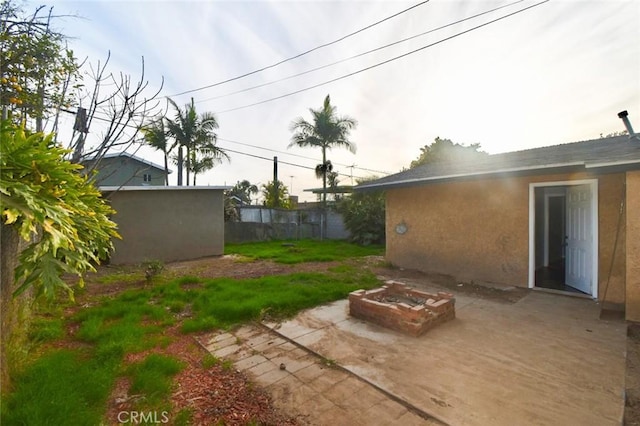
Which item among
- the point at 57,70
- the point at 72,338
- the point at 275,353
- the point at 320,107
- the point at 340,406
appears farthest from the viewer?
the point at 320,107

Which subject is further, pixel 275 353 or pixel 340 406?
Result: pixel 275 353

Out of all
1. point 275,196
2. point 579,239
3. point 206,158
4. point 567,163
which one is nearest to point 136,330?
point 567,163

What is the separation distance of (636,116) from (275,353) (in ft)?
29.1

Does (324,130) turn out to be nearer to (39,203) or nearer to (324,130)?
(324,130)

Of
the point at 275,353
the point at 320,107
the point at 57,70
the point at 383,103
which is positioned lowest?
the point at 275,353

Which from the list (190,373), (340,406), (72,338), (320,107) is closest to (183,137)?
(320,107)

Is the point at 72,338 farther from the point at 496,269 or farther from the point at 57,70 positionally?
the point at 496,269

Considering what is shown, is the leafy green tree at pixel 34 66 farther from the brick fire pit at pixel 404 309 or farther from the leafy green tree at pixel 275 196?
the leafy green tree at pixel 275 196

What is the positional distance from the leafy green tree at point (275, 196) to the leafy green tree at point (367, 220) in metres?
7.82

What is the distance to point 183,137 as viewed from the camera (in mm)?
16719

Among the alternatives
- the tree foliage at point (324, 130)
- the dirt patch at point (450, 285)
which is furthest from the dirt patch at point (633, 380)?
the tree foliage at point (324, 130)

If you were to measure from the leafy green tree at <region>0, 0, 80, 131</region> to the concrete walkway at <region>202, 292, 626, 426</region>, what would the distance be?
14.2ft

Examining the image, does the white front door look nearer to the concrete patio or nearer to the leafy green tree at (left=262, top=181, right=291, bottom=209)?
the concrete patio

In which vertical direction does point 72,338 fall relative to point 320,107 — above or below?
below
